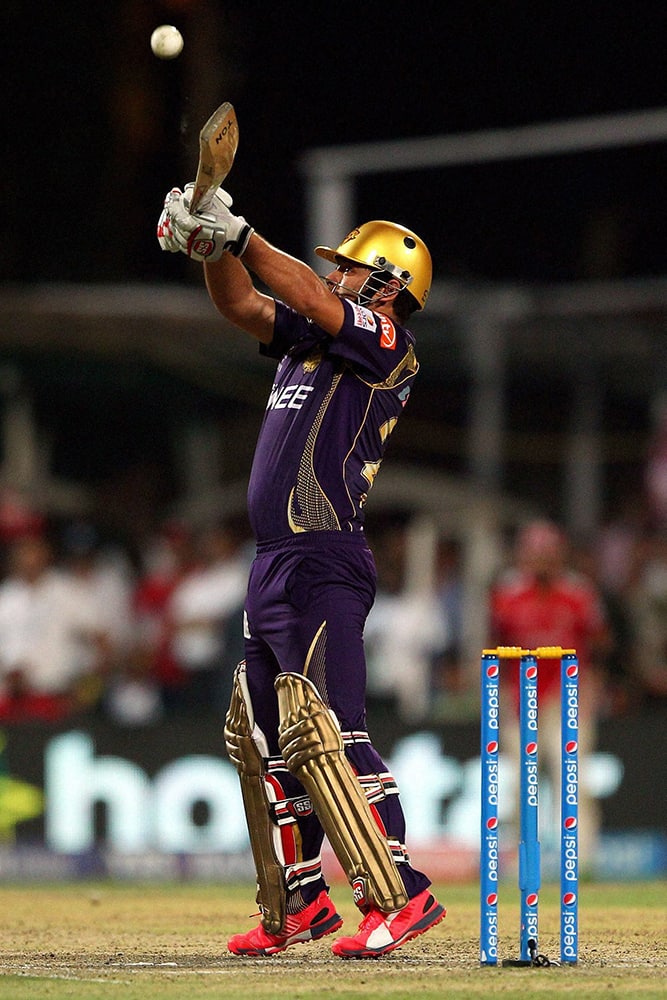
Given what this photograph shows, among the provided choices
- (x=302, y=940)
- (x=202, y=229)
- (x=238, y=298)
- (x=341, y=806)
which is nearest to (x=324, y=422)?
(x=238, y=298)

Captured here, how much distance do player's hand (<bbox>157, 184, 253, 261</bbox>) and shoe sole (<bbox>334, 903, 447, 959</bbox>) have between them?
2.33 meters

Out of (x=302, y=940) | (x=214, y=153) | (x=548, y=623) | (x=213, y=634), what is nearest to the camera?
(x=214, y=153)

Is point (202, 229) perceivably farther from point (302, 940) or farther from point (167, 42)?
point (302, 940)

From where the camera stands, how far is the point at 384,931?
19.9 ft

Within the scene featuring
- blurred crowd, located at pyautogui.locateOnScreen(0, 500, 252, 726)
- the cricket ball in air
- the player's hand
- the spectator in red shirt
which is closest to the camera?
the player's hand

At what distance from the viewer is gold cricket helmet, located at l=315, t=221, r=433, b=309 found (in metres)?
6.53

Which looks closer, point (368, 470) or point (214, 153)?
point (214, 153)

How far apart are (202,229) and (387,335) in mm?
786

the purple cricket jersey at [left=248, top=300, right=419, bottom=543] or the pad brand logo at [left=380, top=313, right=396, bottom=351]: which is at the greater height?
the pad brand logo at [left=380, top=313, right=396, bottom=351]

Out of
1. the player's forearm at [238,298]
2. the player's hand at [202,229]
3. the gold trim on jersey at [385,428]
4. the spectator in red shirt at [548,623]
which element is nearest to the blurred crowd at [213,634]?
the spectator in red shirt at [548,623]

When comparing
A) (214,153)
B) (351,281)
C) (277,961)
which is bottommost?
(277,961)

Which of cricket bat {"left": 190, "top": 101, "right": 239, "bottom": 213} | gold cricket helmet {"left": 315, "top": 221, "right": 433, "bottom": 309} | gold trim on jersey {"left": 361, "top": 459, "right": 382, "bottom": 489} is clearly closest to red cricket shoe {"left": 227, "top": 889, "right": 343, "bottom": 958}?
gold trim on jersey {"left": 361, "top": 459, "right": 382, "bottom": 489}

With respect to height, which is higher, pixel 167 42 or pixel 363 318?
pixel 167 42

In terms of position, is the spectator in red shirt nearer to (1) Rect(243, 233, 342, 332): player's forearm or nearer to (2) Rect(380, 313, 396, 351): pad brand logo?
(2) Rect(380, 313, 396, 351): pad brand logo
